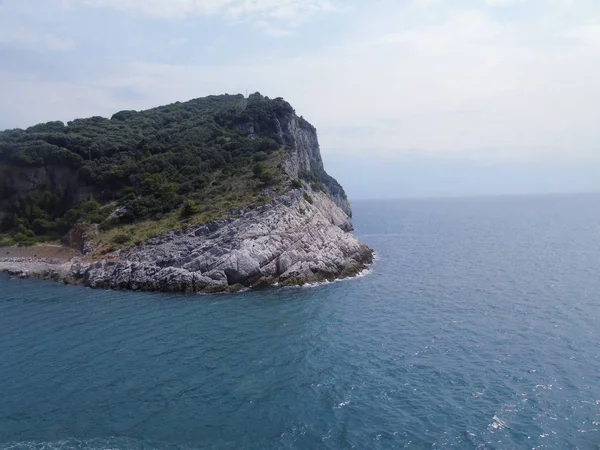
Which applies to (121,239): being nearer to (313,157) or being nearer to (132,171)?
(132,171)

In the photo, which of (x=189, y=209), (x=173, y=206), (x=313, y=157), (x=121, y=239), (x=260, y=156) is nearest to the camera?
(x=121, y=239)

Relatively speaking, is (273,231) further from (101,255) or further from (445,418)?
(445,418)

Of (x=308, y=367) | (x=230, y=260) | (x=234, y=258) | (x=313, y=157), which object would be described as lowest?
(x=308, y=367)

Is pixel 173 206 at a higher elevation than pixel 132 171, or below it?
below

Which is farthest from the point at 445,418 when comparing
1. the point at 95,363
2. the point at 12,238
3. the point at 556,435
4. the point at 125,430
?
the point at 12,238

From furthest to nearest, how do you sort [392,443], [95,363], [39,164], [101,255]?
1. [39,164]
2. [101,255]
3. [95,363]
4. [392,443]

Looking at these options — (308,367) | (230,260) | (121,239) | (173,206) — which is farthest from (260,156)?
(308,367)
